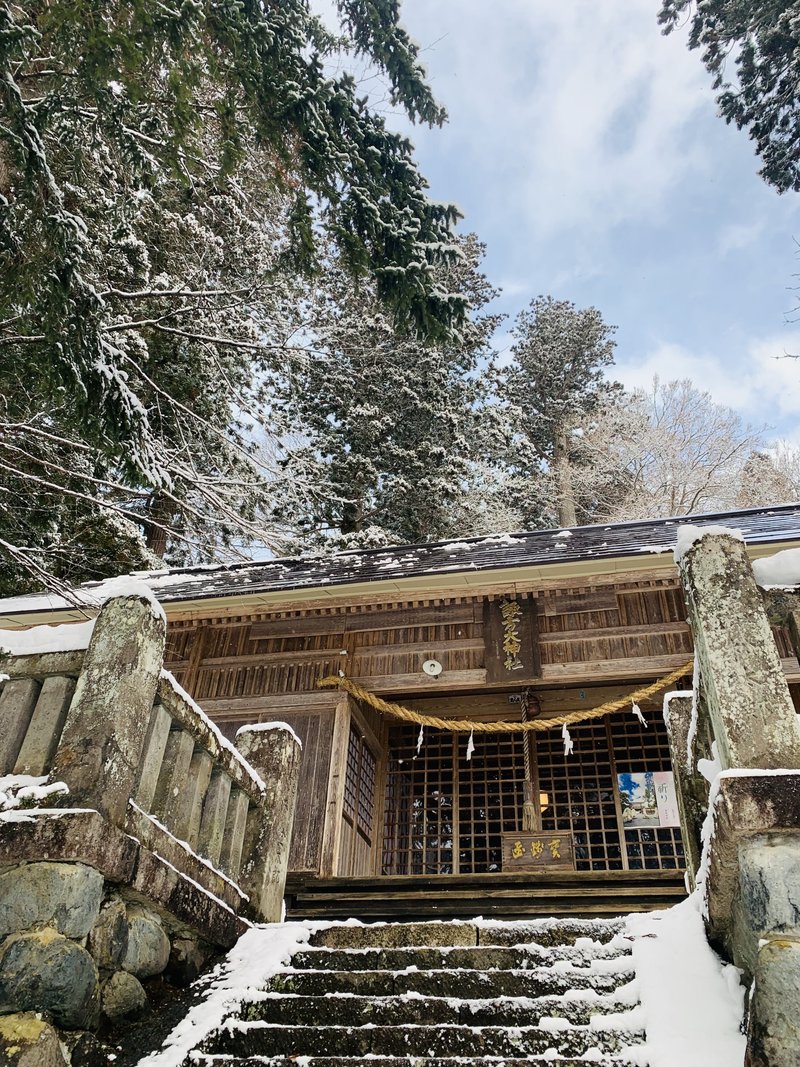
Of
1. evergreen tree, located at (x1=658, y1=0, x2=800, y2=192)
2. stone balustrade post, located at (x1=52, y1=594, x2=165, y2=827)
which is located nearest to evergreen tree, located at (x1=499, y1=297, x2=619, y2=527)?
evergreen tree, located at (x1=658, y1=0, x2=800, y2=192)

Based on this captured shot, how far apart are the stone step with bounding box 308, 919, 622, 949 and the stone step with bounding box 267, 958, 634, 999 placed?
300 millimetres

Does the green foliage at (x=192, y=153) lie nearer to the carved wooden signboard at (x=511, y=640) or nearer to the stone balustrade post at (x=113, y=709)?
the stone balustrade post at (x=113, y=709)

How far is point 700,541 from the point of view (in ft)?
12.1

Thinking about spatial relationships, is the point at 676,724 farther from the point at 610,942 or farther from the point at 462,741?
the point at 462,741

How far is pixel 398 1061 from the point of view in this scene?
307 cm

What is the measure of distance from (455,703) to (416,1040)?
25.1 feet

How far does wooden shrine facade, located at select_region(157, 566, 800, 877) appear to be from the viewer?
29.2 ft

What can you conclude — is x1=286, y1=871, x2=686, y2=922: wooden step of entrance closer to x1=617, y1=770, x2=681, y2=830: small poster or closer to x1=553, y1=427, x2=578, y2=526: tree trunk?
x1=617, y1=770, x2=681, y2=830: small poster

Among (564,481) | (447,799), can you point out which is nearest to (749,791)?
(447,799)

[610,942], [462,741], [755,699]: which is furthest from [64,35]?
[462,741]

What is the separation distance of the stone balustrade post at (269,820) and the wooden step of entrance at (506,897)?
1.28 metres

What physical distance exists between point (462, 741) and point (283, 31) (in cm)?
877

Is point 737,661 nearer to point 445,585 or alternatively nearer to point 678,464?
point 445,585

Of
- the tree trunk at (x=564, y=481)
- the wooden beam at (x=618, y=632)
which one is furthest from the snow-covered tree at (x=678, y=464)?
the wooden beam at (x=618, y=632)
